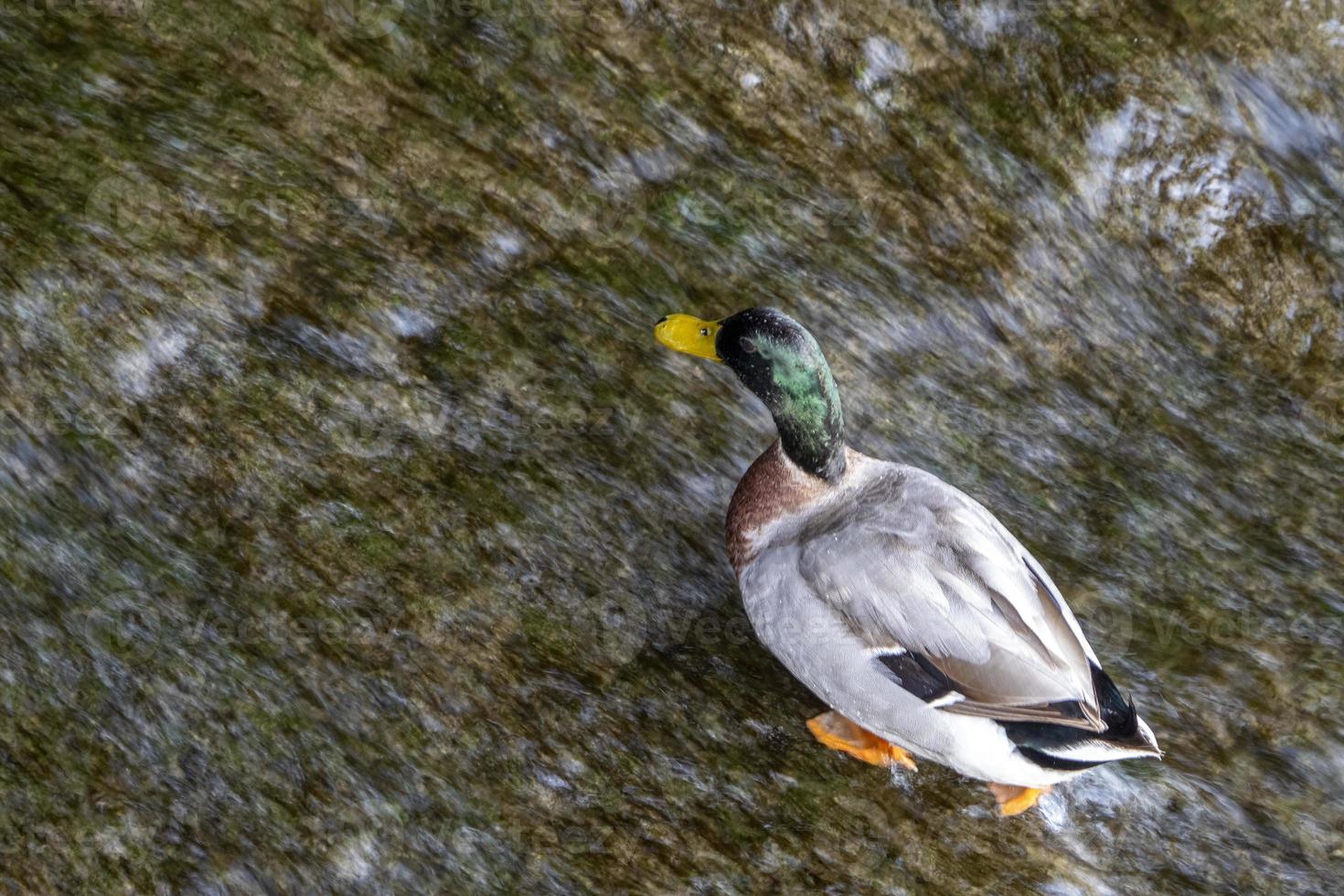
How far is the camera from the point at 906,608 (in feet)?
10.8

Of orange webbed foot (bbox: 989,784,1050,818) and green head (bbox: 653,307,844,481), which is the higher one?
green head (bbox: 653,307,844,481)

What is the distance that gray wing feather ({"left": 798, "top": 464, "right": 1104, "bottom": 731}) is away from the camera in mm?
3225

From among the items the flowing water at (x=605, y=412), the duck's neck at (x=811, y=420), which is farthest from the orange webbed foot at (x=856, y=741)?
the duck's neck at (x=811, y=420)

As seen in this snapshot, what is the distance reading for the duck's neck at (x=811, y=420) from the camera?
3457mm

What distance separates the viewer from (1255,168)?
502cm

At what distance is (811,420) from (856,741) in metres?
1.05

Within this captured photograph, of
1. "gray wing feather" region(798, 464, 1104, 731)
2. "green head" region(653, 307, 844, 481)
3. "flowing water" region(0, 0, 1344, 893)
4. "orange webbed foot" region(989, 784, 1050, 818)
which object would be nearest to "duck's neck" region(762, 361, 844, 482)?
"green head" region(653, 307, 844, 481)

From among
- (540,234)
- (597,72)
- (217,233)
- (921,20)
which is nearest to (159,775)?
(217,233)

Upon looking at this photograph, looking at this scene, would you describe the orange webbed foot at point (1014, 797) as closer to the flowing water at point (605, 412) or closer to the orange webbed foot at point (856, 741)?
the flowing water at point (605, 412)

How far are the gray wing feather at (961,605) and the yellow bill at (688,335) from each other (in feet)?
2.17

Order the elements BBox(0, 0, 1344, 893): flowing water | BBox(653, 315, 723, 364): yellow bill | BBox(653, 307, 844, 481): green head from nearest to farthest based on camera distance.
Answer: BBox(653, 307, 844, 481): green head
BBox(653, 315, 723, 364): yellow bill
BBox(0, 0, 1344, 893): flowing water

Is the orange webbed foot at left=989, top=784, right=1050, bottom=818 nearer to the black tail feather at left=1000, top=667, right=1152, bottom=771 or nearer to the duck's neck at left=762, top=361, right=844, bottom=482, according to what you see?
the black tail feather at left=1000, top=667, right=1152, bottom=771

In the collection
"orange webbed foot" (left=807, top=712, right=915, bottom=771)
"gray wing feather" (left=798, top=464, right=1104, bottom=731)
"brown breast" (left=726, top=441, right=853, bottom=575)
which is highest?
"gray wing feather" (left=798, top=464, right=1104, bottom=731)

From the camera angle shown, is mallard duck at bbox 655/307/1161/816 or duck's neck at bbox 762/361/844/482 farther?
duck's neck at bbox 762/361/844/482
